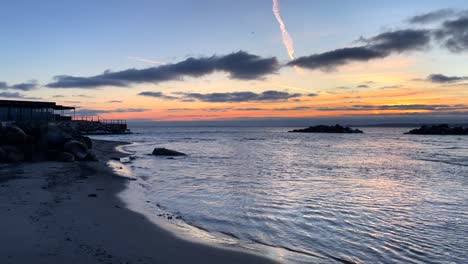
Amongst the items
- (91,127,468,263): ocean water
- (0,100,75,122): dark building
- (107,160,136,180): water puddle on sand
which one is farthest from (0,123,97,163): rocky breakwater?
(0,100,75,122): dark building

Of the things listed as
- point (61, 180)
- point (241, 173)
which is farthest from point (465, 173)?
point (61, 180)

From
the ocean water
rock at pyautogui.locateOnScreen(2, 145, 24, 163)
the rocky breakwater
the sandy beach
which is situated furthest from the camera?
the rocky breakwater

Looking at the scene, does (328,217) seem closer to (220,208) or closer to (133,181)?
(220,208)

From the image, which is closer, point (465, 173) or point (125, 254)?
point (125, 254)

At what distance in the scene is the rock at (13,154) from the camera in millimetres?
18797

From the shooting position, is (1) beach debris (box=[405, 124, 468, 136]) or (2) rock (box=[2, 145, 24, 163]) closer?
(2) rock (box=[2, 145, 24, 163])

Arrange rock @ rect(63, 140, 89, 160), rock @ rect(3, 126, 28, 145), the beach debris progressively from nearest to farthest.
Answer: rock @ rect(3, 126, 28, 145)
rock @ rect(63, 140, 89, 160)
the beach debris

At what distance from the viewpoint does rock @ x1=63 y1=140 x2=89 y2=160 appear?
21109mm

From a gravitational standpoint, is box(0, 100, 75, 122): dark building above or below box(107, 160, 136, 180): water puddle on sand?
above

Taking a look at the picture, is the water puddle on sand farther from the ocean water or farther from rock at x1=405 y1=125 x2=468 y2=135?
rock at x1=405 y1=125 x2=468 y2=135

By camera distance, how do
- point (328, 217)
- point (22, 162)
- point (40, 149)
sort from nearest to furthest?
point (328, 217) → point (22, 162) → point (40, 149)

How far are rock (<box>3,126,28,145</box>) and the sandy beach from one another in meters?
9.70

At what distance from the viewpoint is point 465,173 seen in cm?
1959

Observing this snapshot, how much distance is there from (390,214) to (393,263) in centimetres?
394
